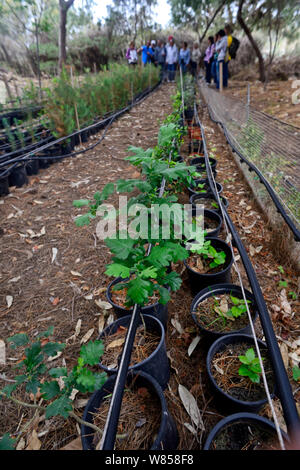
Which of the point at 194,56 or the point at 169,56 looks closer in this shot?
the point at 169,56

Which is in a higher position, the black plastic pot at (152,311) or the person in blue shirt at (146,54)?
the person in blue shirt at (146,54)

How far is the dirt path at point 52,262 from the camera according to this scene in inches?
73.4

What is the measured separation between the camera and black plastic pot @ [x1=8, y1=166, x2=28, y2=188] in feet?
12.2

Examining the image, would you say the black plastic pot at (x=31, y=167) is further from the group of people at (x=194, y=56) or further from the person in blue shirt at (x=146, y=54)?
the person in blue shirt at (x=146, y=54)

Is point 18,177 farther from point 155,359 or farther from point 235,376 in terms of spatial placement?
point 235,376

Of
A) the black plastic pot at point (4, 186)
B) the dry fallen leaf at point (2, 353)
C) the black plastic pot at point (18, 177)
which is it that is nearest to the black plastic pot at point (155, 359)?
the dry fallen leaf at point (2, 353)

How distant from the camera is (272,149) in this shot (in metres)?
3.23

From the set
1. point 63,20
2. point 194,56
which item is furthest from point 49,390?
point 194,56

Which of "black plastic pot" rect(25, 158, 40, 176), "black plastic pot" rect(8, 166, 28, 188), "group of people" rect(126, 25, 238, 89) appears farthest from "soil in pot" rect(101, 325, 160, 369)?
"group of people" rect(126, 25, 238, 89)

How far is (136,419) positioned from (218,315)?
80 centimetres

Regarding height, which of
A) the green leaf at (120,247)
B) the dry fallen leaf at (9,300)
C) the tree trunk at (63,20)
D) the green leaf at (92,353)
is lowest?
the dry fallen leaf at (9,300)

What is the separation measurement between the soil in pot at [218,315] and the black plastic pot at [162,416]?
56 cm
